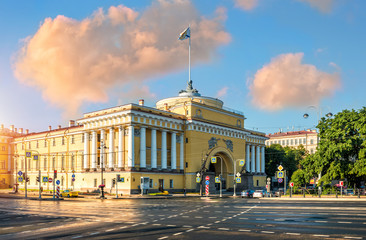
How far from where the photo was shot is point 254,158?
9544 centimetres

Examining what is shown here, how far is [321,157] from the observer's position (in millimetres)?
54312

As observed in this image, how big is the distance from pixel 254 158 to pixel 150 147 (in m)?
37.4

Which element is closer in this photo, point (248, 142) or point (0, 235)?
point (0, 235)

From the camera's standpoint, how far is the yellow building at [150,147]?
209 feet

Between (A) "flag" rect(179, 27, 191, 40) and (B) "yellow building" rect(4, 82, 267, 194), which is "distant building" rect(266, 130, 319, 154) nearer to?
(B) "yellow building" rect(4, 82, 267, 194)

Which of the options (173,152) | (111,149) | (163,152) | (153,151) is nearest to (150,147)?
(153,151)

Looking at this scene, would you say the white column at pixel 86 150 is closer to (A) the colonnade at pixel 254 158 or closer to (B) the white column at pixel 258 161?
(A) the colonnade at pixel 254 158

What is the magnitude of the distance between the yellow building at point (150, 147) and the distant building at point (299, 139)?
2628 inches

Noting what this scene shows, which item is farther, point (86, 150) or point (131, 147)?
point (86, 150)

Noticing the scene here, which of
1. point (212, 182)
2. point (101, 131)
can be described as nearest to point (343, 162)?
point (212, 182)

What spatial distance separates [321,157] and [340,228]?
38.0 metres

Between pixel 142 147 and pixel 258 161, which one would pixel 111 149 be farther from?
pixel 258 161

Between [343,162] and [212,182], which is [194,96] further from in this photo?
[343,162]

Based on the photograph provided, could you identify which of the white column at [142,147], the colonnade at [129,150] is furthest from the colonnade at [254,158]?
the white column at [142,147]
